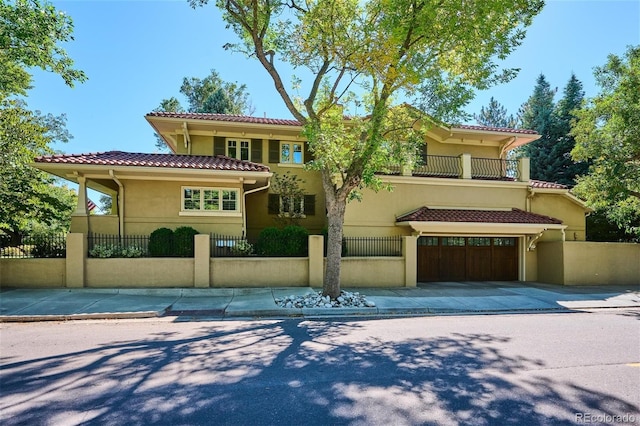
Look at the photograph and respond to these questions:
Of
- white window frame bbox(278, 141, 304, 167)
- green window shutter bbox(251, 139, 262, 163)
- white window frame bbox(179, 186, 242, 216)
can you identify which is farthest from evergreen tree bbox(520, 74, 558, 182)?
white window frame bbox(179, 186, 242, 216)

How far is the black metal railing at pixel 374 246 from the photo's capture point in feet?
47.8

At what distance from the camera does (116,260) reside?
11953 millimetres

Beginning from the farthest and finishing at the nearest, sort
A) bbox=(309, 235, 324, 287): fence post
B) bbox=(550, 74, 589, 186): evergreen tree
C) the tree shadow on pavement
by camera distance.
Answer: bbox=(550, 74, 589, 186): evergreen tree, bbox=(309, 235, 324, 287): fence post, the tree shadow on pavement

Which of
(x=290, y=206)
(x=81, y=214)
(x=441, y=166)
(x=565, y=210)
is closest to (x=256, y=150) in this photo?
(x=290, y=206)

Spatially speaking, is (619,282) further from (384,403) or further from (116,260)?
(116,260)

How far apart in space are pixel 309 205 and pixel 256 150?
3.63 meters

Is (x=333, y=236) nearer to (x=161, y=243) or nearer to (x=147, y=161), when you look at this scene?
(x=161, y=243)

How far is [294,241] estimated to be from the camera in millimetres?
13281

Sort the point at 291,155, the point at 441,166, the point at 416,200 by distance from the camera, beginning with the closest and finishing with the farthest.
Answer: the point at 416,200
the point at 291,155
the point at 441,166

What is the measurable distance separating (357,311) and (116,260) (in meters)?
7.98

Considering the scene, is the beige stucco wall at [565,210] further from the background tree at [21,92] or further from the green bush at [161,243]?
the background tree at [21,92]

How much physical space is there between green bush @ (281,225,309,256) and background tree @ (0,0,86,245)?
7.84m

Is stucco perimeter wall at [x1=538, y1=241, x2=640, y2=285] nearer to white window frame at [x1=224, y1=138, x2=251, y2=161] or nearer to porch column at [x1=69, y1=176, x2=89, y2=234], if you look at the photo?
white window frame at [x1=224, y1=138, x2=251, y2=161]

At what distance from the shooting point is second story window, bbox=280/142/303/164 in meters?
17.6
